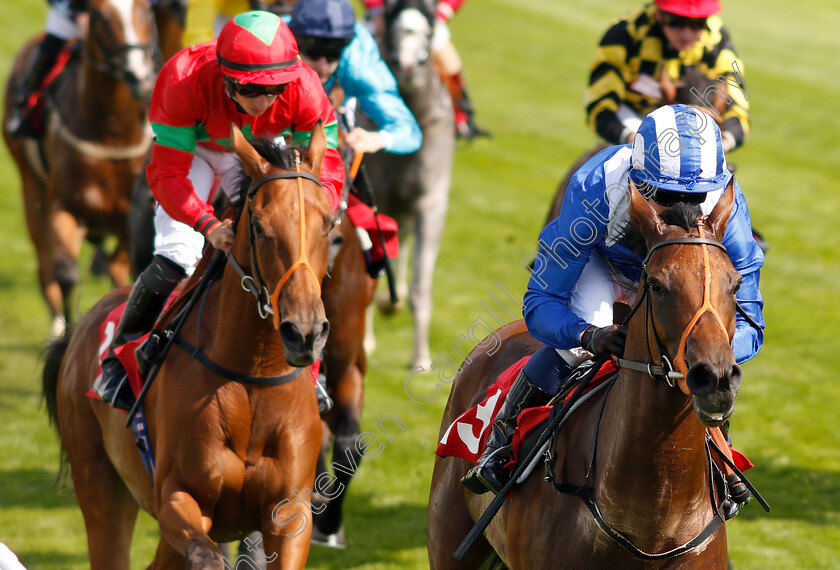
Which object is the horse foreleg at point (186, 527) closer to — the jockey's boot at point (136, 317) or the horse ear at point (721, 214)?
the jockey's boot at point (136, 317)

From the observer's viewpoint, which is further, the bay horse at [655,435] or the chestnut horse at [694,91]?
the chestnut horse at [694,91]

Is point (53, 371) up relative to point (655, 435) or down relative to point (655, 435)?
down

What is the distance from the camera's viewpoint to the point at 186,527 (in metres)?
3.70

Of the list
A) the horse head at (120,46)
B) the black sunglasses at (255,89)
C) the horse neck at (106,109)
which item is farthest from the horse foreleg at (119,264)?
the black sunglasses at (255,89)

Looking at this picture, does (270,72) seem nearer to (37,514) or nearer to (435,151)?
(37,514)

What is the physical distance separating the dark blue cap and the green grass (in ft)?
8.28

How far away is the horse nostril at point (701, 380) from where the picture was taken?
8.59ft

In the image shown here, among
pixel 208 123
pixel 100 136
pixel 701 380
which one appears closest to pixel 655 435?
pixel 701 380

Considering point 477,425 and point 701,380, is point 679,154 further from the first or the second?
point 477,425

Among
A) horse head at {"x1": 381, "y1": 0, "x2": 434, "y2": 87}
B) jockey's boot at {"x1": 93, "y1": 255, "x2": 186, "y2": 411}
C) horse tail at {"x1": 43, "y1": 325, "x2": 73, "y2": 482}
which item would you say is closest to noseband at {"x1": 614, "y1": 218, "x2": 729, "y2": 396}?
jockey's boot at {"x1": 93, "y1": 255, "x2": 186, "y2": 411}

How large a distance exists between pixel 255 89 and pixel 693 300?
1.97m

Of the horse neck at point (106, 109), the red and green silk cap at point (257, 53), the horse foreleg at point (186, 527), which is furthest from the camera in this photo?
the horse neck at point (106, 109)

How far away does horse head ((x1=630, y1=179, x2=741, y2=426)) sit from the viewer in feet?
8.66

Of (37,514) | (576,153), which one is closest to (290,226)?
(37,514)
